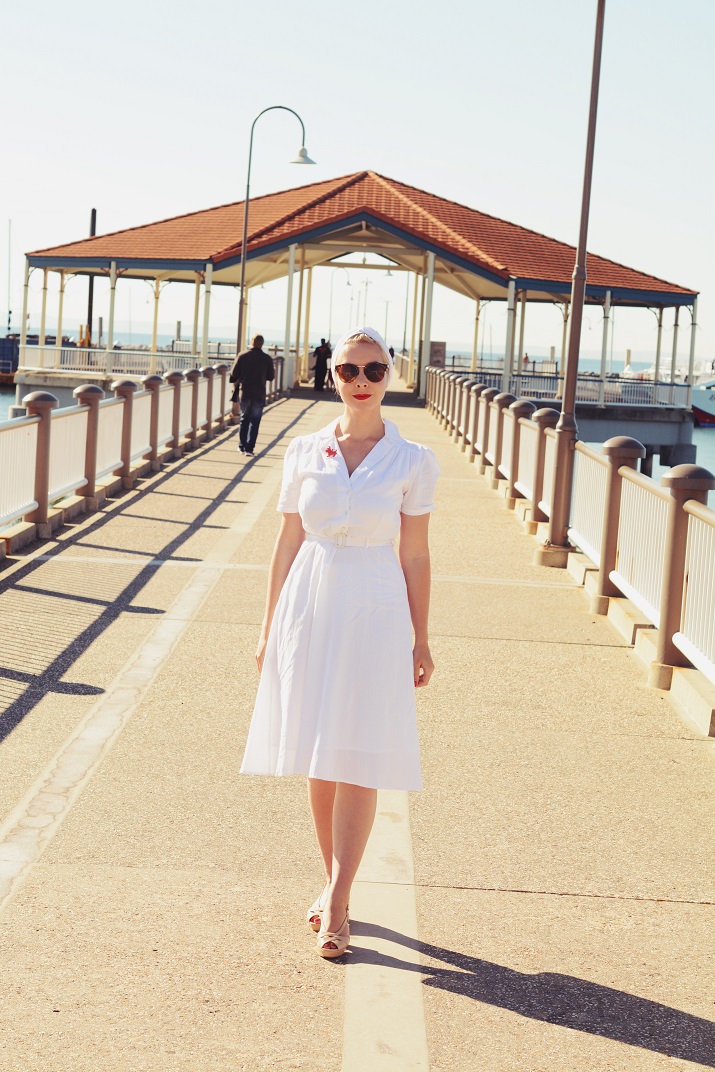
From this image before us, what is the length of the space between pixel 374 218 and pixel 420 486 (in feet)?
131

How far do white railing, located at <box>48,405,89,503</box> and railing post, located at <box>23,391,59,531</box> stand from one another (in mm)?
343

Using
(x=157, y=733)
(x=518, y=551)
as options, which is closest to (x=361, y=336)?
(x=157, y=733)

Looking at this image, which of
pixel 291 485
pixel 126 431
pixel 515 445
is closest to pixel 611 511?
pixel 291 485

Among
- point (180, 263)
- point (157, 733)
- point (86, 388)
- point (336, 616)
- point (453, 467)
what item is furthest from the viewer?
point (180, 263)

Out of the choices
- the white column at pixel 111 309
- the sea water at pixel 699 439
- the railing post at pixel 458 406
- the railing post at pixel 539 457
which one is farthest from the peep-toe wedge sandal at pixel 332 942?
the sea water at pixel 699 439

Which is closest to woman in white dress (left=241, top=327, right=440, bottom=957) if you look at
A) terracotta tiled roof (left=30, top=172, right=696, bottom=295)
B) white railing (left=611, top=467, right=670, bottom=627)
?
white railing (left=611, top=467, right=670, bottom=627)

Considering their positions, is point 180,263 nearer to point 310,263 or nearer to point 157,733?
point 310,263

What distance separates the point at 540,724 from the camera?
7062mm

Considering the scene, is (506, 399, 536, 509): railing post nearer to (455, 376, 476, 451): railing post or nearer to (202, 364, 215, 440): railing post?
(455, 376, 476, 451): railing post

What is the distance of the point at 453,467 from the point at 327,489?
1783cm

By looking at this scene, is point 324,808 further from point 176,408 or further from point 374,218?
point 374,218

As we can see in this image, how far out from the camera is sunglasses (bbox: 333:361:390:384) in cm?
441

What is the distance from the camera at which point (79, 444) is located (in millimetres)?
13898

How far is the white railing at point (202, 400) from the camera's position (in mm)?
23641
